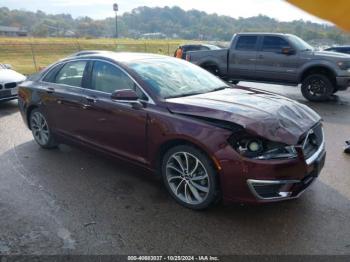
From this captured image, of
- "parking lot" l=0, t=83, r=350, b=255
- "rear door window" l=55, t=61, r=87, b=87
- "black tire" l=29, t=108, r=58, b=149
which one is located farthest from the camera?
"black tire" l=29, t=108, r=58, b=149

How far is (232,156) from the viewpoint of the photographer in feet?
10.6

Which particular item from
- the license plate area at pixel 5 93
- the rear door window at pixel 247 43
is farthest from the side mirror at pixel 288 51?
the license plate area at pixel 5 93

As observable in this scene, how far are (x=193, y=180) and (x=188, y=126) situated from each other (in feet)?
1.94

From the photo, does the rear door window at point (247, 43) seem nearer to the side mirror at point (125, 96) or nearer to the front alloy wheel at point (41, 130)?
the front alloy wheel at point (41, 130)

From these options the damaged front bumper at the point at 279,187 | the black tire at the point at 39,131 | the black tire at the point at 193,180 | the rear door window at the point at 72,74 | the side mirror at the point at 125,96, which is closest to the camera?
the damaged front bumper at the point at 279,187

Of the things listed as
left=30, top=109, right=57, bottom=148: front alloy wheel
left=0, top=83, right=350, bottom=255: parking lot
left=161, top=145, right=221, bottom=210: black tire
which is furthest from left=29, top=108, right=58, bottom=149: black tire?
left=161, top=145, right=221, bottom=210: black tire

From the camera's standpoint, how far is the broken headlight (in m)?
3.25

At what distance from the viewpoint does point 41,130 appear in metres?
5.68

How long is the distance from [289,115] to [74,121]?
2889 mm

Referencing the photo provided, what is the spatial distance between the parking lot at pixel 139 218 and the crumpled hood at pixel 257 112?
34.3 inches

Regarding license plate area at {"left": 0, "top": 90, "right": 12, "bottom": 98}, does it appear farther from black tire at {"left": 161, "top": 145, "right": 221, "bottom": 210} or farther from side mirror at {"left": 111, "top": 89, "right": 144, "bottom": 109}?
black tire at {"left": 161, "top": 145, "right": 221, "bottom": 210}

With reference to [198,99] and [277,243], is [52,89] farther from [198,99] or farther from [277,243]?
[277,243]

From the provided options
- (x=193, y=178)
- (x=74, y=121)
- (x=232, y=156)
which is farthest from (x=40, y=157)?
(x=232, y=156)

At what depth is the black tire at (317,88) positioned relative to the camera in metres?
9.76
